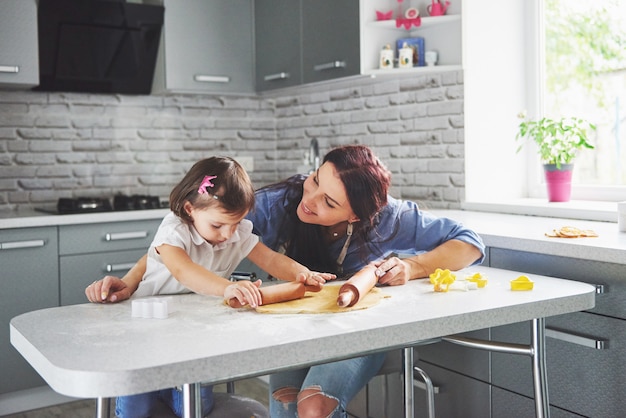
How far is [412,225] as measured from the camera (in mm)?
2133

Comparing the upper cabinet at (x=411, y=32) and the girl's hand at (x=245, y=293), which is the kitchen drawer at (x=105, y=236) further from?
the girl's hand at (x=245, y=293)

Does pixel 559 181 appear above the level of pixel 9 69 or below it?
below

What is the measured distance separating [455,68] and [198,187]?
5.49 ft

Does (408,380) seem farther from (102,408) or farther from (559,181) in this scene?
(559,181)

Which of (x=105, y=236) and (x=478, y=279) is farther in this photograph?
(x=105, y=236)

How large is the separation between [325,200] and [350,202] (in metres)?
0.07

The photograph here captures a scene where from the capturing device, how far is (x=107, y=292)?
167 centimetres

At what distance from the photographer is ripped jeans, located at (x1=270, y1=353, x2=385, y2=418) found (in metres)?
1.76

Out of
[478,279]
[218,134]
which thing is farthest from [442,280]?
[218,134]

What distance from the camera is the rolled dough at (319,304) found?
59.1 inches

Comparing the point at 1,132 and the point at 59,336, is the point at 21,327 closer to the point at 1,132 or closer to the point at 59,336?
the point at 59,336

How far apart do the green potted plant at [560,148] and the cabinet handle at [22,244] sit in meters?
2.21

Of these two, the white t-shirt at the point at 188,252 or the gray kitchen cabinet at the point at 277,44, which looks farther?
the gray kitchen cabinet at the point at 277,44

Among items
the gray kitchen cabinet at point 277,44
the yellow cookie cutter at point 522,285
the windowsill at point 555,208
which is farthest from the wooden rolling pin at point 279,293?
the gray kitchen cabinet at point 277,44
